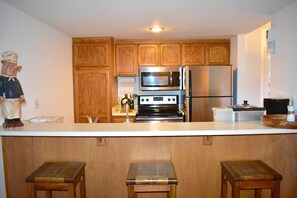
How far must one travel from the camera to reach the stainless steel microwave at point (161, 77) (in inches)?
144

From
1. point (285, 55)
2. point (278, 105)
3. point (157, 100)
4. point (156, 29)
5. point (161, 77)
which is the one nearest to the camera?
point (278, 105)

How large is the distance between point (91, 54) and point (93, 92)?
64cm

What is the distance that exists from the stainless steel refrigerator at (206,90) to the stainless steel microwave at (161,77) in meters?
0.31

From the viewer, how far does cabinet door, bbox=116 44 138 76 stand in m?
3.76

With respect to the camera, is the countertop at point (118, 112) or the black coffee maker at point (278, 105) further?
the countertop at point (118, 112)

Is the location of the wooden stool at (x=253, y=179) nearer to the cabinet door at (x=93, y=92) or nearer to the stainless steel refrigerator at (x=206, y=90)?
the stainless steel refrigerator at (x=206, y=90)

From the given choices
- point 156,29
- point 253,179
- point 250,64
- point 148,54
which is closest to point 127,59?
point 148,54

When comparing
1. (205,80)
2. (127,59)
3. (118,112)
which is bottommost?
(118,112)

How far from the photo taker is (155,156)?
1.81m

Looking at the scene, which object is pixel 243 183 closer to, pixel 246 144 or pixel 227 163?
pixel 227 163

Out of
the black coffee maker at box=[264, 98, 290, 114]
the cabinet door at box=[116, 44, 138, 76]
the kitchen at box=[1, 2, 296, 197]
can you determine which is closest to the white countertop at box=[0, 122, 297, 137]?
the kitchen at box=[1, 2, 296, 197]

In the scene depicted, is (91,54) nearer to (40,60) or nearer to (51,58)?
(51,58)

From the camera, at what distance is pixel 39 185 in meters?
1.47

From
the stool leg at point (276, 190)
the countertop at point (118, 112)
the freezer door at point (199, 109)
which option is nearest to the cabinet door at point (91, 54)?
the countertop at point (118, 112)
